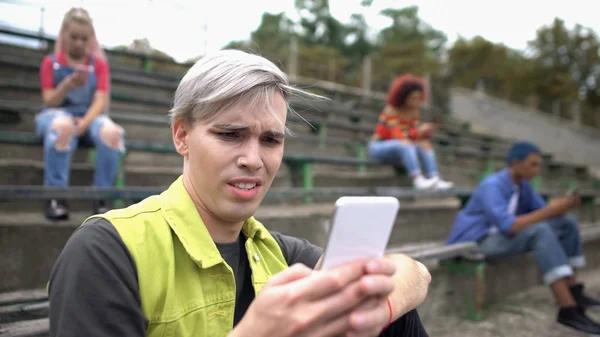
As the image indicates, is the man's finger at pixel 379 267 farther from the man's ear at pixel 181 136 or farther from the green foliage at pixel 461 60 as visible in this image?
the green foliage at pixel 461 60

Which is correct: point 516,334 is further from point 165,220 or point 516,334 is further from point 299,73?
point 299,73

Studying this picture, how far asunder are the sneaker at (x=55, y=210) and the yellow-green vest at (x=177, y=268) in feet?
5.22

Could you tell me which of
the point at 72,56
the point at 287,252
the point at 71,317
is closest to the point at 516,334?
the point at 287,252

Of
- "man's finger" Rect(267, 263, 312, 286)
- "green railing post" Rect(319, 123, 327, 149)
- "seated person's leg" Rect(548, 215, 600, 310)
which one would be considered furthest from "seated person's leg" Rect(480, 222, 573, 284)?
"man's finger" Rect(267, 263, 312, 286)

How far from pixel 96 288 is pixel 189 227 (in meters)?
0.25

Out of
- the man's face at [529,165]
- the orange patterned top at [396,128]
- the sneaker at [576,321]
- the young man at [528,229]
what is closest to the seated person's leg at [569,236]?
the young man at [528,229]

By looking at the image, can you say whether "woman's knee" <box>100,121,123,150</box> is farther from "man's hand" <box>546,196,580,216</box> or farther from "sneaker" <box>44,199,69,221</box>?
"man's hand" <box>546,196,580,216</box>

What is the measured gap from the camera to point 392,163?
15.0ft

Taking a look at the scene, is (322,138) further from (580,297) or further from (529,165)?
→ (580,297)

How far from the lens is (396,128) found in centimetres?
451

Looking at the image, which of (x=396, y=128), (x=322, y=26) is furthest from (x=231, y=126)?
(x=322, y=26)

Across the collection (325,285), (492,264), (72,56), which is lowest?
(492,264)

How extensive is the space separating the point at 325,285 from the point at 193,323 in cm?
34

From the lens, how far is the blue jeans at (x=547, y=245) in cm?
308
